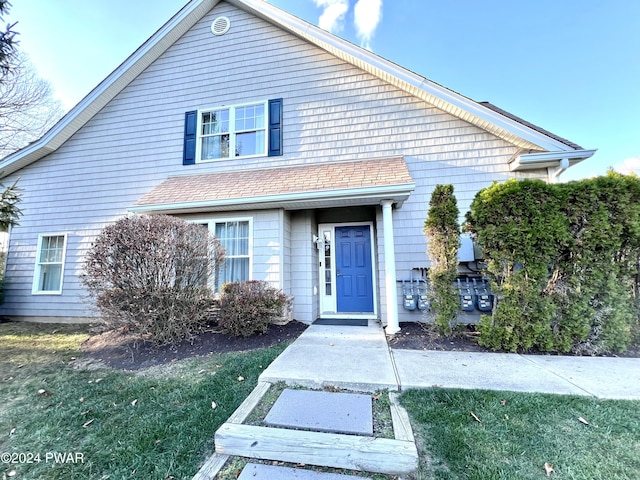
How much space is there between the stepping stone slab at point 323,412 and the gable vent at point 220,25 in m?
8.62

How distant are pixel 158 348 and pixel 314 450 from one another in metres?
3.42

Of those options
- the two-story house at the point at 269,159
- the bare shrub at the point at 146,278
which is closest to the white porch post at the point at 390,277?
the two-story house at the point at 269,159

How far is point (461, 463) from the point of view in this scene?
5.88ft

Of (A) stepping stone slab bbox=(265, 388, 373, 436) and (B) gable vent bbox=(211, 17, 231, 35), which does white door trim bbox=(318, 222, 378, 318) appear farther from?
(B) gable vent bbox=(211, 17, 231, 35)

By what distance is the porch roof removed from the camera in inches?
195

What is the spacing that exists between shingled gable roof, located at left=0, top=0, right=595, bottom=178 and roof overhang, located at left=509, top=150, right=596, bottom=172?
2 cm

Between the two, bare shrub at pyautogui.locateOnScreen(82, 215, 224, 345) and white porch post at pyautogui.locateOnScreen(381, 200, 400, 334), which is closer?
bare shrub at pyautogui.locateOnScreen(82, 215, 224, 345)

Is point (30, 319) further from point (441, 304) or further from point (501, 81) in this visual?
point (501, 81)

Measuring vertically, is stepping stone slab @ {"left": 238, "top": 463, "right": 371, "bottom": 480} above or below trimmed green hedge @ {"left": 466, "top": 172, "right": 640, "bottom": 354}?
below

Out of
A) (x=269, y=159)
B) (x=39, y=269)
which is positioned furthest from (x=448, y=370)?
(x=39, y=269)

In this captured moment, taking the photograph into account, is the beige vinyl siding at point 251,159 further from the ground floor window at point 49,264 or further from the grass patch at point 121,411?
the grass patch at point 121,411

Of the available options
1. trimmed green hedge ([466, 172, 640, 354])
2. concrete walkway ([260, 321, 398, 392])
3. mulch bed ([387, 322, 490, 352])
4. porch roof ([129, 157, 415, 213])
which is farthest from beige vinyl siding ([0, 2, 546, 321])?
trimmed green hedge ([466, 172, 640, 354])

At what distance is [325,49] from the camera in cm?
644

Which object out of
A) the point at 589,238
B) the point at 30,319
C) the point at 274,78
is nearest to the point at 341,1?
the point at 274,78
